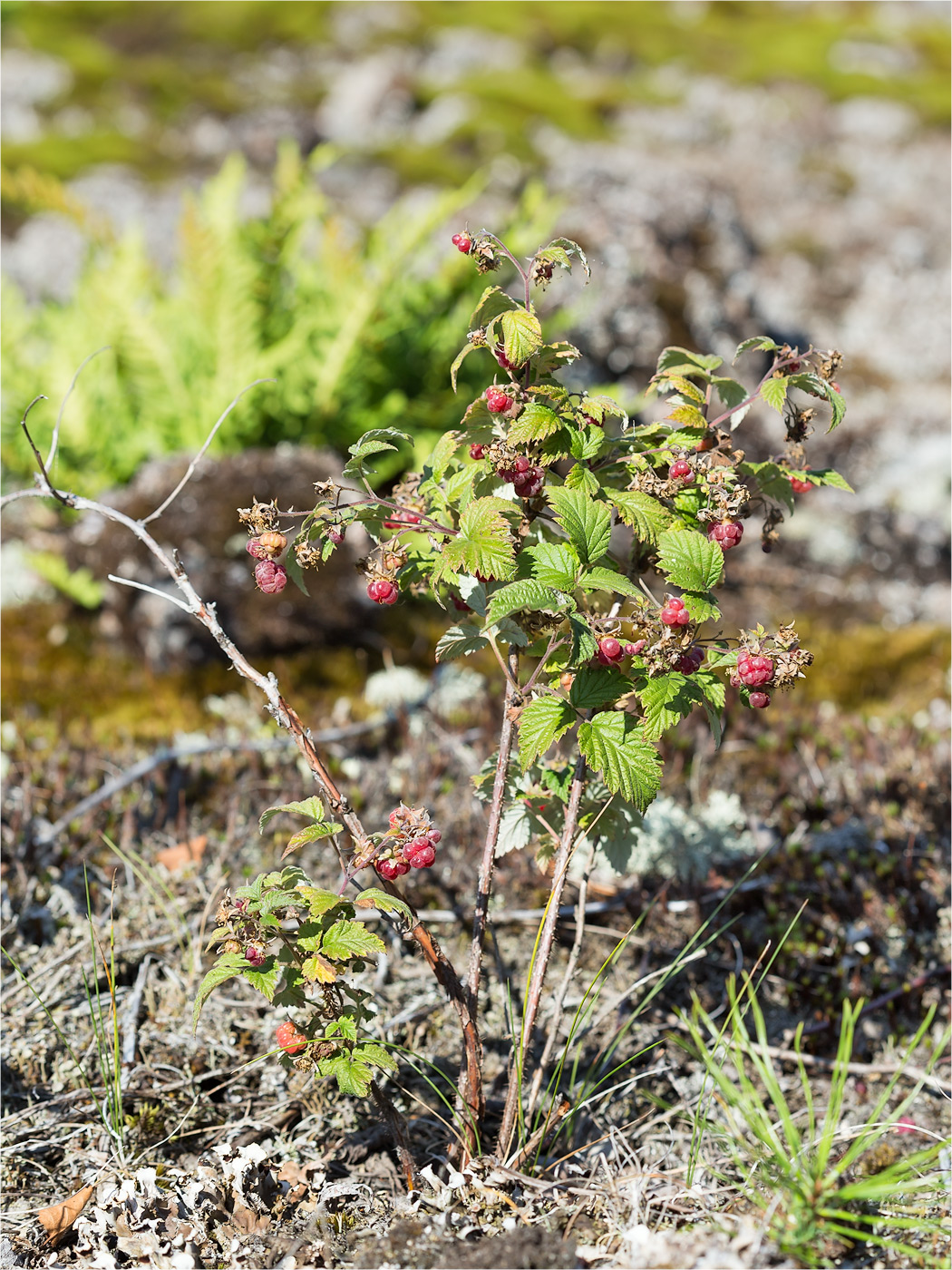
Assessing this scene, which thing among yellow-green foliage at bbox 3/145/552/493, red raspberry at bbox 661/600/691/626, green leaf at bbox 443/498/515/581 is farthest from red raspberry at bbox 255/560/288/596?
yellow-green foliage at bbox 3/145/552/493

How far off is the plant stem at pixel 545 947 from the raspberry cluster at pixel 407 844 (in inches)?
13.7

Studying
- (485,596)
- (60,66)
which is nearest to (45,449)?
(485,596)

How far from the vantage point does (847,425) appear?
8672mm

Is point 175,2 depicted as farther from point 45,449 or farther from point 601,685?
point 601,685

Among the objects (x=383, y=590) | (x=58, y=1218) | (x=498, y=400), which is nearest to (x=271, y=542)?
(x=383, y=590)

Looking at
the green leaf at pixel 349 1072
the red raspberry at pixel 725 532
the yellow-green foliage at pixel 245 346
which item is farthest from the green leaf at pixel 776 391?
the yellow-green foliage at pixel 245 346

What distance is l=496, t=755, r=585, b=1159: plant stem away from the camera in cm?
194

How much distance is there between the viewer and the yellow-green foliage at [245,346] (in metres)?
5.27

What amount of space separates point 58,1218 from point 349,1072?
84cm

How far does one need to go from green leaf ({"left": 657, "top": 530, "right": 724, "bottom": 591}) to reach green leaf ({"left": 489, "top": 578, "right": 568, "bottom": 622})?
22cm

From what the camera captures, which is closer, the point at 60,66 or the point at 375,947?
the point at 375,947

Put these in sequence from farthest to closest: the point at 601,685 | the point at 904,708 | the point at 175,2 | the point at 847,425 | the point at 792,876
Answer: the point at 175,2, the point at 847,425, the point at 904,708, the point at 792,876, the point at 601,685

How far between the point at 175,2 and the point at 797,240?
3050 cm

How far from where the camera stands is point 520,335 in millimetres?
1679
